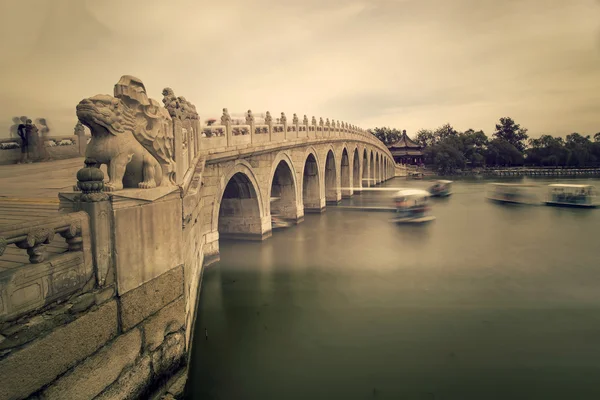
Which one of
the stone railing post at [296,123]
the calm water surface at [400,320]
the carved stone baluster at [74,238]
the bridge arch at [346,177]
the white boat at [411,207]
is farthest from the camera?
the bridge arch at [346,177]

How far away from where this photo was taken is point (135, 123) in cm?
482

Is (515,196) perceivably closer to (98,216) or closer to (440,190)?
(440,190)

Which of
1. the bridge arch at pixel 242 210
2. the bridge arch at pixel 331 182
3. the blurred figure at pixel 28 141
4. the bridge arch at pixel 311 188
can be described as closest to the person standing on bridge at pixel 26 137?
the blurred figure at pixel 28 141

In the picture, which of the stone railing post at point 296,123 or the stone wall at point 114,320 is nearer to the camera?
the stone wall at point 114,320

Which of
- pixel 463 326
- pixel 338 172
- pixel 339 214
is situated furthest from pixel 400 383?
pixel 338 172

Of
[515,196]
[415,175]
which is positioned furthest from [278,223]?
[415,175]

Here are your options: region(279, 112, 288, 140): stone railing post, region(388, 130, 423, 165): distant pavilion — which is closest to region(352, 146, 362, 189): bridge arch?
region(279, 112, 288, 140): stone railing post

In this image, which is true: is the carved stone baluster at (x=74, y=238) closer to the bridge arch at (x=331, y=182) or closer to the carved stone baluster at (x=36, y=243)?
the carved stone baluster at (x=36, y=243)

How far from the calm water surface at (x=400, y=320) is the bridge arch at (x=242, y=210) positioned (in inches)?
23.7

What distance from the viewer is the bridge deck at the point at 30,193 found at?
381cm

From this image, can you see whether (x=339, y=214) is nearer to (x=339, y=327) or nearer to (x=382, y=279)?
(x=382, y=279)

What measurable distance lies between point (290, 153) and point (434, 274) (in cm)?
830

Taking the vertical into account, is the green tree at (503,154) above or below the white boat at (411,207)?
above

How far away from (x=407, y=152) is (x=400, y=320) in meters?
57.1
